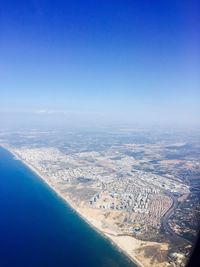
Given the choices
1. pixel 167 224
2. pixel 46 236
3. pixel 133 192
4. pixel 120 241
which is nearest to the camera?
pixel 120 241

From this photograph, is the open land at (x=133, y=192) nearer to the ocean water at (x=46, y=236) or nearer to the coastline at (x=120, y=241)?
the coastline at (x=120, y=241)

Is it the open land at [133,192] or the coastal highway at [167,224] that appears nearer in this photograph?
the open land at [133,192]

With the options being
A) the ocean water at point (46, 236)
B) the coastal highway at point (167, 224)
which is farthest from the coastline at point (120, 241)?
the coastal highway at point (167, 224)

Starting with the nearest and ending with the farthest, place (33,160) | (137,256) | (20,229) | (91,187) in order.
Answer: (137,256) < (20,229) < (91,187) < (33,160)

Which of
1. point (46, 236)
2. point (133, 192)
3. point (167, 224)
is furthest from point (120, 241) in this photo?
point (133, 192)

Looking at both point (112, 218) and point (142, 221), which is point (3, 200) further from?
point (142, 221)

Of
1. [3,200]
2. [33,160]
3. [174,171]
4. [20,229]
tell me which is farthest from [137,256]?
[33,160]

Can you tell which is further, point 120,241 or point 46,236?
point 46,236

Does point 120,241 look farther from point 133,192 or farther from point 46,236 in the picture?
point 133,192

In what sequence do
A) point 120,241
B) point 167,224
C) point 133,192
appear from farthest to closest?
point 133,192, point 167,224, point 120,241
